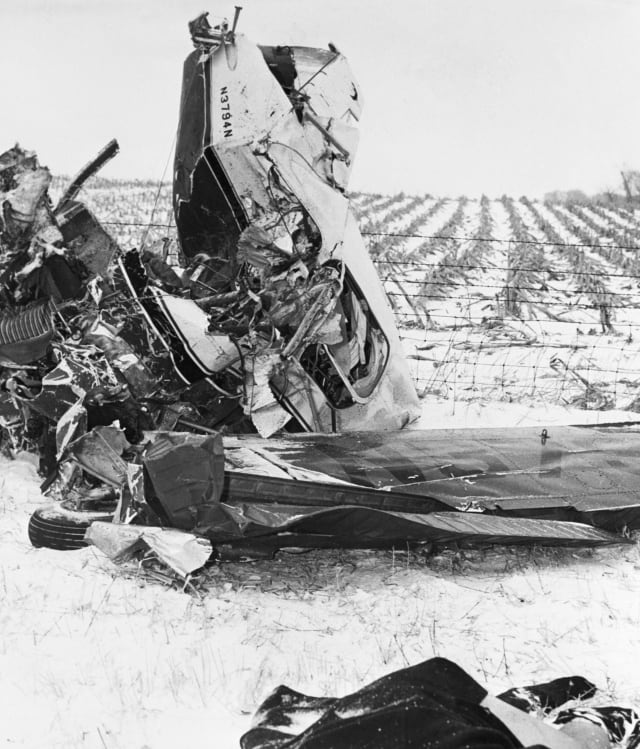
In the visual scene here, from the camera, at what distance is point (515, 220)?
19.9 meters

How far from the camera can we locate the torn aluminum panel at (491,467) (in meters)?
4.54

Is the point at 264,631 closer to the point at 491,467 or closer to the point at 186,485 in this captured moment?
the point at 186,485

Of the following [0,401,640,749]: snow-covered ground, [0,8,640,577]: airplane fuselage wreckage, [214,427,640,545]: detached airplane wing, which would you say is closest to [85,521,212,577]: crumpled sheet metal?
[0,8,640,577]: airplane fuselage wreckage

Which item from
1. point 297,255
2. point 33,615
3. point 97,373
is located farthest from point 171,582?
point 297,255

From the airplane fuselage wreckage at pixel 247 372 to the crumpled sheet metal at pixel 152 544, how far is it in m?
0.02

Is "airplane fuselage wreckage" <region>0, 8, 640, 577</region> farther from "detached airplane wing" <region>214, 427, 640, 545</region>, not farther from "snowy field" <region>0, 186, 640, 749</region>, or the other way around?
"snowy field" <region>0, 186, 640, 749</region>

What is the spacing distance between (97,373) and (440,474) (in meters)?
2.02

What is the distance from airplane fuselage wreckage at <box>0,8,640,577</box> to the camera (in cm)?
415

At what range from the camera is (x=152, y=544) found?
392cm

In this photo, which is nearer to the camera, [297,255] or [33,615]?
[33,615]

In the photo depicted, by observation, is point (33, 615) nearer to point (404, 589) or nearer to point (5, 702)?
point (5, 702)

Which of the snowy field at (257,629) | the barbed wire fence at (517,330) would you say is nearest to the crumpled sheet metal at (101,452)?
the snowy field at (257,629)

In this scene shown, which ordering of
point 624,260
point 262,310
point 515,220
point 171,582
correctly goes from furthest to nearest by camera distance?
1. point 515,220
2. point 624,260
3. point 262,310
4. point 171,582

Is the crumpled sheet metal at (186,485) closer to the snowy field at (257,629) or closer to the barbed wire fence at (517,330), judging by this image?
the snowy field at (257,629)
